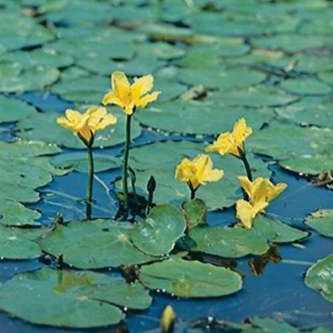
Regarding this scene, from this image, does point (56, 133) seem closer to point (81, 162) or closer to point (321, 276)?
point (81, 162)

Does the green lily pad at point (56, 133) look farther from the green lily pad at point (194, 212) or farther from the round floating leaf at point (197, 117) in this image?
the green lily pad at point (194, 212)

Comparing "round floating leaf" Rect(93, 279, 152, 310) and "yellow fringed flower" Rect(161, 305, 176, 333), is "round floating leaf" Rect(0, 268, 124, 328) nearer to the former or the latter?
"round floating leaf" Rect(93, 279, 152, 310)

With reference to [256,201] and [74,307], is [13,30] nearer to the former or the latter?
[256,201]

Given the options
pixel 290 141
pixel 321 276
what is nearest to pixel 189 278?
pixel 321 276

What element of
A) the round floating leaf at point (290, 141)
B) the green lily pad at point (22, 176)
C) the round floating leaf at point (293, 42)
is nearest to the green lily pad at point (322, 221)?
the round floating leaf at point (290, 141)

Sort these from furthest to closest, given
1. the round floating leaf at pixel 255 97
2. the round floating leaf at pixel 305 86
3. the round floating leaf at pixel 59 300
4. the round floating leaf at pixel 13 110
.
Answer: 1. the round floating leaf at pixel 305 86
2. the round floating leaf at pixel 255 97
3. the round floating leaf at pixel 13 110
4. the round floating leaf at pixel 59 300

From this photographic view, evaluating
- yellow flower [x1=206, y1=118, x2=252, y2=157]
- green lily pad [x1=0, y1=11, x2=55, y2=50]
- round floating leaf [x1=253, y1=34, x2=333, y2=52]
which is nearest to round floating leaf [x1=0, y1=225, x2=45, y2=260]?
yellow flower [x1=206, y1=118, x2=252, y2=157]
